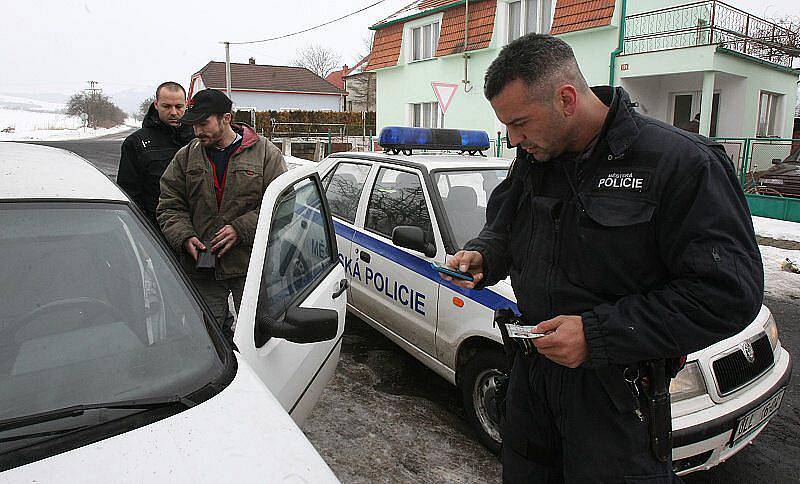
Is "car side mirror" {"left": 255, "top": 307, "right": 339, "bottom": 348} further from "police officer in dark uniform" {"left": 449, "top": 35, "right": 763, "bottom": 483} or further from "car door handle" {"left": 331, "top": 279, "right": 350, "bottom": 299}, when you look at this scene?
"car door handle" {"left": 331, "top": 279, "right": 350, "bottom": 299}

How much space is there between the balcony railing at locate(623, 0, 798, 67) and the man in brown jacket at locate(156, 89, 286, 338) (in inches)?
498

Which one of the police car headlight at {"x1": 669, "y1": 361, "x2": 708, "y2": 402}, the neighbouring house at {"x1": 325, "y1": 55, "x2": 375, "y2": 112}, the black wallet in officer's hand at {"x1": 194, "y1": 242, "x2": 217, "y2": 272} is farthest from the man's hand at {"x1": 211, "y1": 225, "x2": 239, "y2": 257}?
the neighbouring house at {"x1": 325, "y1": 55, "x2": 375, "y2": 112}

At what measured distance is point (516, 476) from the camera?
6.46 ft

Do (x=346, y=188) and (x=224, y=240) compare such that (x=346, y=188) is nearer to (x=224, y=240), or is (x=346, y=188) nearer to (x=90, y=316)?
(x=224, y=240)

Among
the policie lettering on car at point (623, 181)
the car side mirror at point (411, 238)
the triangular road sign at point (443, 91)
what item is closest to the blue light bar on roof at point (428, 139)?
the car side mirror at point (411, 238)

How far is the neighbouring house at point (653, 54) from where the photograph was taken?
43.0 feet

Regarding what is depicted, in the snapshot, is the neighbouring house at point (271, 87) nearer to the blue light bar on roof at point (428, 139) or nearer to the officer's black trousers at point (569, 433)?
the blue light bar on roof at point (428, 139)

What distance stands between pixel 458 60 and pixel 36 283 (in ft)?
58.8

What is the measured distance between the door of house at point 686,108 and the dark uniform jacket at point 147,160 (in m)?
14.4

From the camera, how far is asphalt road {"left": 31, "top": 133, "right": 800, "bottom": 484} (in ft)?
9.82

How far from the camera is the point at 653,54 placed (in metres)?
13.1

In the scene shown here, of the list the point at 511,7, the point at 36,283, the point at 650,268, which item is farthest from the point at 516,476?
the point at 511,7

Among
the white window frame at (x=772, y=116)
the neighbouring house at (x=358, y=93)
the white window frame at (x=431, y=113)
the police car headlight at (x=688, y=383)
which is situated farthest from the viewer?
the neighbouring house at (x=358, y=93)

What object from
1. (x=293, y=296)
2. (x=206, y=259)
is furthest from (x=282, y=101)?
(x=293, y=296)
